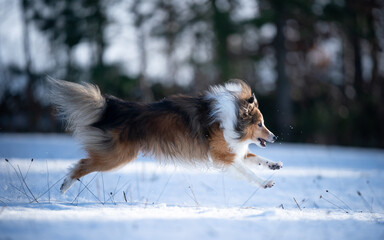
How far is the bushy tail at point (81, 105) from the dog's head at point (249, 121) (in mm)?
1842

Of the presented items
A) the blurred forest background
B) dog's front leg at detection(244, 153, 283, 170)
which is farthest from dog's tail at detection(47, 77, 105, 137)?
the blurred forest background

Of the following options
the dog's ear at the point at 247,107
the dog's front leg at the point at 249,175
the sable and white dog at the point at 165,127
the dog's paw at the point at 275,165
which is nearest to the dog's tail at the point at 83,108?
the sable and white dog at the point at 165,127

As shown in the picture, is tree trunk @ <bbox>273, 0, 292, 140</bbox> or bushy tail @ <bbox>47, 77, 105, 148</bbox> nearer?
bushy tail @ <bbox>47, 77, 105, 148</bbox>

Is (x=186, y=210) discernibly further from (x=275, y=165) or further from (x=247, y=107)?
(x=247, y=107)

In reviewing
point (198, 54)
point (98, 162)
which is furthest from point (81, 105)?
point (198, 54)

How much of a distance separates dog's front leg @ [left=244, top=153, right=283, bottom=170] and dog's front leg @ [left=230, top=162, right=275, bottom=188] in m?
0.27

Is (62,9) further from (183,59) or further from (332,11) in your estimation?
(332,11)

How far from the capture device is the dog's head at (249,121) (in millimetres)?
4617

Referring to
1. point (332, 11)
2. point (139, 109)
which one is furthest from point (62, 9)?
point (139, 109)

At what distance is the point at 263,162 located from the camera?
184 inches

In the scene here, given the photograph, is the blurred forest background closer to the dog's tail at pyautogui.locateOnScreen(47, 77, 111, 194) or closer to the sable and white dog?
the sable and white dog

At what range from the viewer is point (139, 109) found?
13.8 ft

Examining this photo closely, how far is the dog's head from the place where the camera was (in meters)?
4.62

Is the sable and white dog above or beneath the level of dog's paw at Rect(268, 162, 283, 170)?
above
